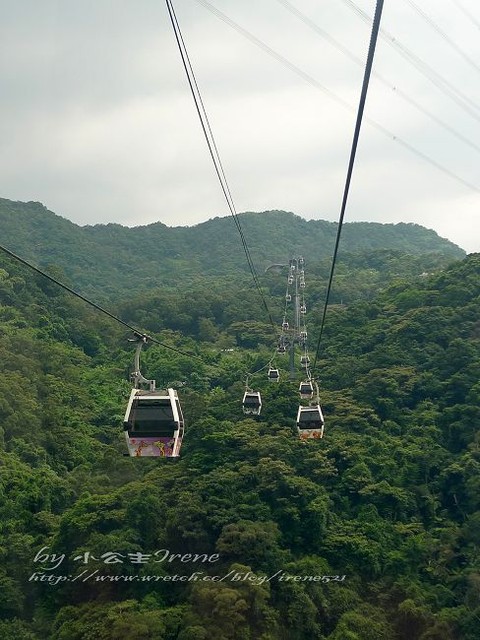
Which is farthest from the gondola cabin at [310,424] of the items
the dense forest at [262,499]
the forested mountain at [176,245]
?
the forested mountain at [176,245]

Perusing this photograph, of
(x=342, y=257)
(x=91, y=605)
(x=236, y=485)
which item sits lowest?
(x=91, y=605)

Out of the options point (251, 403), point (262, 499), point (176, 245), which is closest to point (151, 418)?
point (251, 403)

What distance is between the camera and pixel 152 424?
44.2ft

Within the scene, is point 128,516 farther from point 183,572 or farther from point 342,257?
point 342,257

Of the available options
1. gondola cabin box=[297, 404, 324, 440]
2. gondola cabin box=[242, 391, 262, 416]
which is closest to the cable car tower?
gondola cabin box=[297, 404, 324, 440]

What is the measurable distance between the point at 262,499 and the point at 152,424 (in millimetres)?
16673

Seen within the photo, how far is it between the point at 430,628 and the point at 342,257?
192ft

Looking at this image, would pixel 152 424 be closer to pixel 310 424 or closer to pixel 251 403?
pixel 310 424

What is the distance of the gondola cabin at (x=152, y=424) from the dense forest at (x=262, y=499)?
10743 millimetres

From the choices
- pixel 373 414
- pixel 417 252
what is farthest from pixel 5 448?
pixel 417 252

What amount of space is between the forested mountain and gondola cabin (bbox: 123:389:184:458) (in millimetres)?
63404

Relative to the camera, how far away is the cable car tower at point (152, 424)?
13.4 metres

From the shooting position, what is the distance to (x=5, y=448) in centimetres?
3397

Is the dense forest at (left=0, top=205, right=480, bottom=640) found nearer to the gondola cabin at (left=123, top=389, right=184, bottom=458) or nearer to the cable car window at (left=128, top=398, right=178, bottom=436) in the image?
the gondola cabin at (left=123, top=389, right=184, bottom=458)
